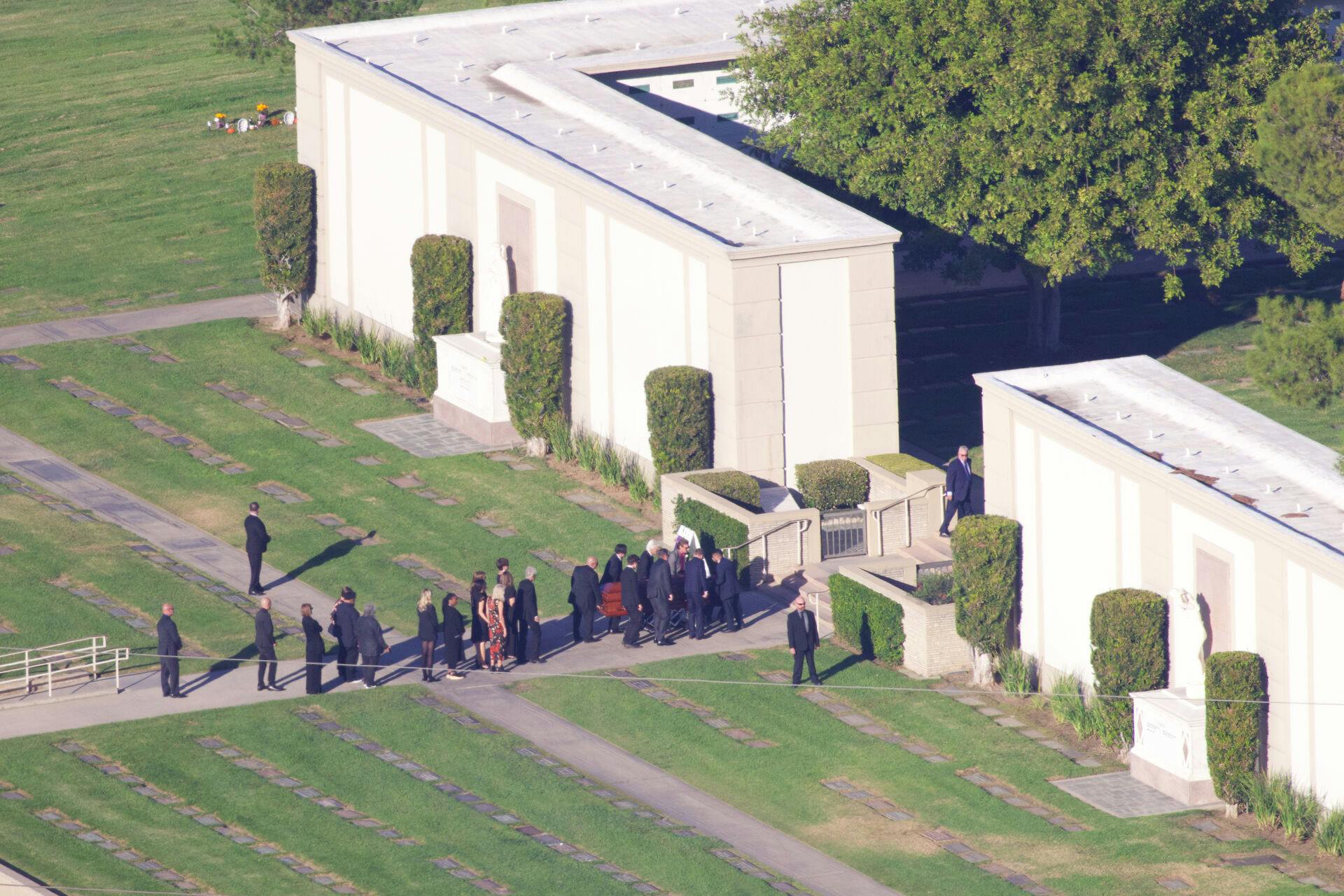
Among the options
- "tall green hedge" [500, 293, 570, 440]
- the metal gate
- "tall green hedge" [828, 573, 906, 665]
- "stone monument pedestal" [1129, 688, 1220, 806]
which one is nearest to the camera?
"stone monument pedestal" [1129, 688, 1220, 806]

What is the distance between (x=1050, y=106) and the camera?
4897 cm

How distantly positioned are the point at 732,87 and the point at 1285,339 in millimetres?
21449

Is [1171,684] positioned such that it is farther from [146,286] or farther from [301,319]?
[146,286]

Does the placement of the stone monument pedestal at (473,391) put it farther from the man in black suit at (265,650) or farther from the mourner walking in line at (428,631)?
the man in black suit at (265,650)

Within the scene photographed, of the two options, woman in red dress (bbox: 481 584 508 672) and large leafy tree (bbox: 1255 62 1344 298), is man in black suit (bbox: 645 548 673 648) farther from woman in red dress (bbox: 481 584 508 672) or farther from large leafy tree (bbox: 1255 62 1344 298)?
large leafy tree (bbox: 1255 62 1344 298)

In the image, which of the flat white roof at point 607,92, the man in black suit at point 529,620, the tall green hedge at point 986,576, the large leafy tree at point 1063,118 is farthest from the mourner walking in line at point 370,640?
the large leafy tree at point 1063,118

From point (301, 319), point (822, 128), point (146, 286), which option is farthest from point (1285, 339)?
point (146, 286)

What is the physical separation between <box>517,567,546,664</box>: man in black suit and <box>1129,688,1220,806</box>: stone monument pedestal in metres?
8.82

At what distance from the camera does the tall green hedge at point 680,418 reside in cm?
4481

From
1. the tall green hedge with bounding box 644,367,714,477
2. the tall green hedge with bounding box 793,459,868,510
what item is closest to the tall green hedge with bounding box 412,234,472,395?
the tall green hedge with bounding box 644,367,714,477

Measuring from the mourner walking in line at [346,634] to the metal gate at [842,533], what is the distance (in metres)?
8.59

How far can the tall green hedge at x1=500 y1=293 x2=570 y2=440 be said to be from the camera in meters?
48.4

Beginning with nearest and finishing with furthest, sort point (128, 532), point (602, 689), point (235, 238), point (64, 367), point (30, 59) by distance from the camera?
1. point (602, 689)
2. point (128, 532)
3. point (64, 367)
4. point (235, 238)
5. point (30, 59)

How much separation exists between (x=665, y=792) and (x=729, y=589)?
579 cm
